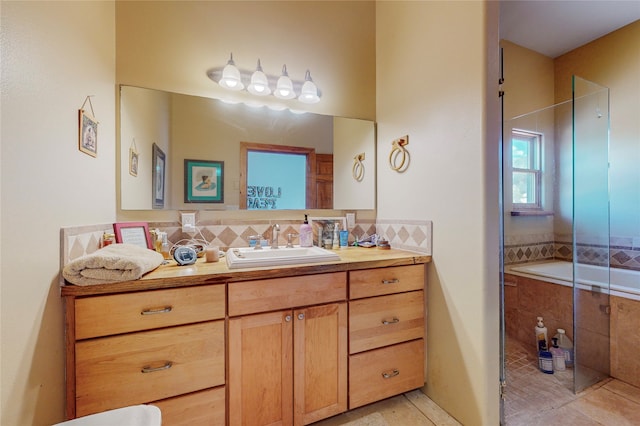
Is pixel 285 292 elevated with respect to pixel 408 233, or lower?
lower

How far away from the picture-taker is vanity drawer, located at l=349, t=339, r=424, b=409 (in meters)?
1.37

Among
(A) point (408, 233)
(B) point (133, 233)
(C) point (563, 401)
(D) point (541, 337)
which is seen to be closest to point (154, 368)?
(B) point (133, 233)

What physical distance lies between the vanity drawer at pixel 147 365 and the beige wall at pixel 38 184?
0.12 metres

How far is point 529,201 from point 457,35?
2033 millimetres

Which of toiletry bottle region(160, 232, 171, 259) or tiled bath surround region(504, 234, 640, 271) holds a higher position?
toiletry bottle region(160, 232, 171, 259)

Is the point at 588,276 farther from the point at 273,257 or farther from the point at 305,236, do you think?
the point at 273,257

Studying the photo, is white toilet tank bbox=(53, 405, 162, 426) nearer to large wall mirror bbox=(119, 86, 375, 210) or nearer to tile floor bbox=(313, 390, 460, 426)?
tile floor bbox=(313, 390, 460, 426)

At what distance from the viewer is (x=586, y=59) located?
2451 millimetres

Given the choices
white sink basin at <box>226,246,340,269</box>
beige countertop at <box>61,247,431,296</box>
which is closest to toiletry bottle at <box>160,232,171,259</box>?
beige countertop at <box>61,247,431,296</box>

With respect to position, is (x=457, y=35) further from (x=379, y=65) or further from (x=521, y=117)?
(x=521, y=117)

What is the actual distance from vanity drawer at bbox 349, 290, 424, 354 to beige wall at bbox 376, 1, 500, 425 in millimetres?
119

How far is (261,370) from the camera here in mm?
1180

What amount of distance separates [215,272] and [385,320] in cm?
94

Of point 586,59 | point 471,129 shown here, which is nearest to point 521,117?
point 586,59
